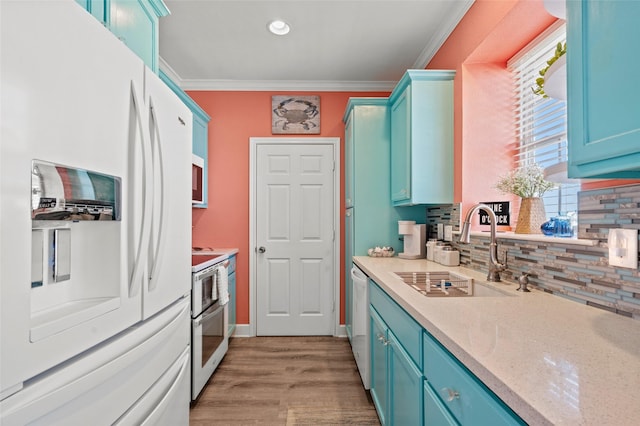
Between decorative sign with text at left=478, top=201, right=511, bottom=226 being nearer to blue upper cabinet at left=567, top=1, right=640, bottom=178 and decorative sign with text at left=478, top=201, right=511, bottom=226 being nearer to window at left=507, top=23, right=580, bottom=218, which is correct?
window at left=507, top=23, right=580, bottom=218

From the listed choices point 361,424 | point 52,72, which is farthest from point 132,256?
point 361,424

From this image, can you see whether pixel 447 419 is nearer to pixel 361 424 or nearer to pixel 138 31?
pixel 361 424

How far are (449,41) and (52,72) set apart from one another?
243 centimetres

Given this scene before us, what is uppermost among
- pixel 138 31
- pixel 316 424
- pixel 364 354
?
pixel 138 31

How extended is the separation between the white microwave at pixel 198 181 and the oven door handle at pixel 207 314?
98 cm

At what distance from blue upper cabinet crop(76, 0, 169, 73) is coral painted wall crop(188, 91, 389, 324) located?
1672mm

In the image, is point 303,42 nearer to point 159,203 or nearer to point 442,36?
point 442,36

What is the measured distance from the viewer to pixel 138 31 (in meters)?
1.47

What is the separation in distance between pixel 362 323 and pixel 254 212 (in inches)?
64.5

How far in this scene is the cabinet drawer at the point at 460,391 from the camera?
0.69m

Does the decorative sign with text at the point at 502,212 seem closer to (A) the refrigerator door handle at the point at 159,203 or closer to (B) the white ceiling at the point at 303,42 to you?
(B) the white ceiling at the point at 303,42

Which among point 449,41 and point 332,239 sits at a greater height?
point 449,41

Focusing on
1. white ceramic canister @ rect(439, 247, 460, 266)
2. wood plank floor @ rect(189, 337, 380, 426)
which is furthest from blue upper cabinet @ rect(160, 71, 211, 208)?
white ceramic canister @ rect(439, 247, 460, 266)

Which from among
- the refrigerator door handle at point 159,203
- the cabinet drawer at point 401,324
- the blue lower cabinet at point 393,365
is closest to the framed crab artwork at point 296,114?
the blue lower cabinet at point 393,365
